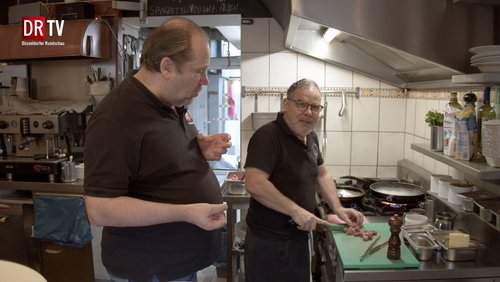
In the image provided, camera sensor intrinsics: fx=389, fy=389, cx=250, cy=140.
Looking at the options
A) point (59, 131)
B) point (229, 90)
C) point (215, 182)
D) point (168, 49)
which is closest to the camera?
point (168, 49)

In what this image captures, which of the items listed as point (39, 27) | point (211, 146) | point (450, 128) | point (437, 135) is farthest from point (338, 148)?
point (39, 27)

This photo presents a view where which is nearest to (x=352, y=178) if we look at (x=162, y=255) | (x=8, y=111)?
(x=162, y=255)

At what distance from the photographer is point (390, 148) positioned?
270 centimetres

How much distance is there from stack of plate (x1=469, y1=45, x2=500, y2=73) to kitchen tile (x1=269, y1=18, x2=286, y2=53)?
1.52 metres

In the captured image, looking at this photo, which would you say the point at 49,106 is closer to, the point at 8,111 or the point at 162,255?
the point at 8,111

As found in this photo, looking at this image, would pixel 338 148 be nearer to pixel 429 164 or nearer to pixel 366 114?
pixel 366 114

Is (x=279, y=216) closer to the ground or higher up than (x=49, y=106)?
closer to the ground

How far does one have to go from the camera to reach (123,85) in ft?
3.56

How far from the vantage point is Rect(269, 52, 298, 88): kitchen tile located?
268 centimetres

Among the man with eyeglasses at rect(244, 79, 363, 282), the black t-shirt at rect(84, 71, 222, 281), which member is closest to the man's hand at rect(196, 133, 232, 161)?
the black t-shirt at rect(84, 71, 222, 281)

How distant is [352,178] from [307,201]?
3.18 ft

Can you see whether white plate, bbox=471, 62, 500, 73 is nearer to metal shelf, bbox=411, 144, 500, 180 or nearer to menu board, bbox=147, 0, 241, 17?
metal shelf, bbox=411, 144, 500, 180

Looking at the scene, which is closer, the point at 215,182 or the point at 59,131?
the point at 215,182

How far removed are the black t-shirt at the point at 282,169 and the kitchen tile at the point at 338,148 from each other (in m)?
1.05
